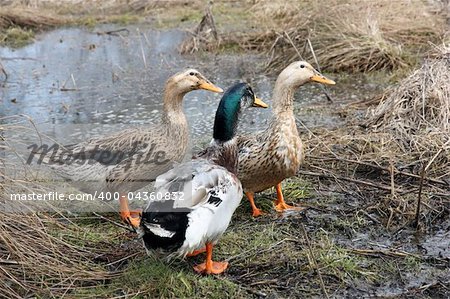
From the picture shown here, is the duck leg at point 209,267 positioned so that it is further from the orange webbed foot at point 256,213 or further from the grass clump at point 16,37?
the grass clump at point 16,37

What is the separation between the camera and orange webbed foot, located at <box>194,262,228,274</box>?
3.81m

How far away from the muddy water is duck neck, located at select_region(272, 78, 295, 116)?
1.81m

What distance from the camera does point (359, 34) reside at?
9094 millimetres

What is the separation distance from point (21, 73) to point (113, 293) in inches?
266

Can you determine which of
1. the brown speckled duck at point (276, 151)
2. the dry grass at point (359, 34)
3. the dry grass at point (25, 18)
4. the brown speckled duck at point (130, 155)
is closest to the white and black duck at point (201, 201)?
the brown speckled duck at point (276, 151)

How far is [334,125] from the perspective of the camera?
22.4 feet

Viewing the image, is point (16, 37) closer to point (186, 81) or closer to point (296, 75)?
point (186, 81)

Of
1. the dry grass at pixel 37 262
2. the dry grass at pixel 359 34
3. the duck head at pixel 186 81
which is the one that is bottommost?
the dry grass at pixel 359 34

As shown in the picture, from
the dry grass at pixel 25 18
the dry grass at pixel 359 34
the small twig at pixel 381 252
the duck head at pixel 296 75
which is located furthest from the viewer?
the dry grass at pixel 25 18

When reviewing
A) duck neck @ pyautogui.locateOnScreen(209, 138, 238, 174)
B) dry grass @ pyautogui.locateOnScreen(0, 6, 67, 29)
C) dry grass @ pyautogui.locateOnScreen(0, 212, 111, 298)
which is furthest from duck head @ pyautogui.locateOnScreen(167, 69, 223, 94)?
dry grass @ pyautogui.locateOnScreen(0, 6, 67, 29)

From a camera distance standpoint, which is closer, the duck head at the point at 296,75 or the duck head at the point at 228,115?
the duck head at the point at 228,115

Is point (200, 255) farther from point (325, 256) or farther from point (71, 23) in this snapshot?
point (71, 23)

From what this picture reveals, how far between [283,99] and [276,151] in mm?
428

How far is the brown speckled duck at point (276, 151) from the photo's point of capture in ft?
15.2
